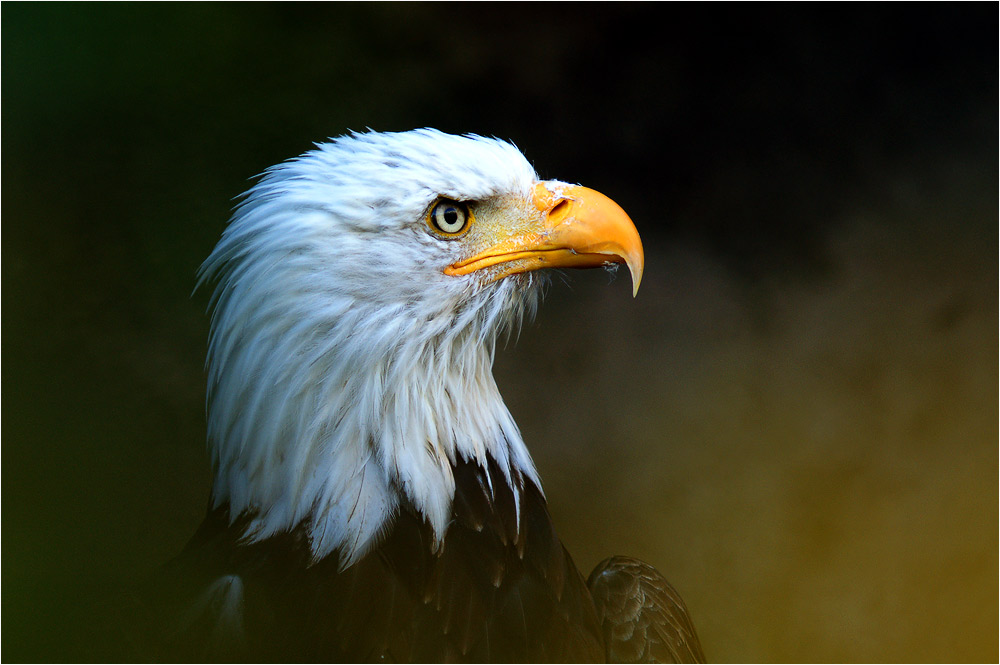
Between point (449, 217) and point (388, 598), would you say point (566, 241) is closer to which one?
point (449, 217)

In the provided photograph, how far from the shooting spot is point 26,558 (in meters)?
1.04

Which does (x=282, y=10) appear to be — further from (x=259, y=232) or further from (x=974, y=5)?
(x=974, y=5)

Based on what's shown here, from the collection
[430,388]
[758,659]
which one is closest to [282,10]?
[430,388]

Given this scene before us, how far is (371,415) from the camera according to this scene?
1293 mm

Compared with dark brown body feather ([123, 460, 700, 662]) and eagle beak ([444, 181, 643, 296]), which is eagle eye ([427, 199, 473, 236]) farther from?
dark brown body feather ([123, 460, 700, 662])

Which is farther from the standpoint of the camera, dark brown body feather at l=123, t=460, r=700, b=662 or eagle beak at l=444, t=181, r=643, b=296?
eagle beak at l=444, t=181, r=643, b=296

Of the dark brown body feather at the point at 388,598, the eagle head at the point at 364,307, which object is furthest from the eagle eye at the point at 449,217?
the dark brown body feather at the point at 388,598

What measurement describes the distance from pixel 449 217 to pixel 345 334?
268 millimetres

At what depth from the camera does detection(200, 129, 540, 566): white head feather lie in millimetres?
1259

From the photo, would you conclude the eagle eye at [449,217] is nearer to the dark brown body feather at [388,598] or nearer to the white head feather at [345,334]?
the white head feather at [345,334]

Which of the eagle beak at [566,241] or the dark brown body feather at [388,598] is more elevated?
the eagle beak at [566,241]

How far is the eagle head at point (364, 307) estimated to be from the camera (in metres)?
1.26

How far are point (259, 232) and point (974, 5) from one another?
5.03 ft

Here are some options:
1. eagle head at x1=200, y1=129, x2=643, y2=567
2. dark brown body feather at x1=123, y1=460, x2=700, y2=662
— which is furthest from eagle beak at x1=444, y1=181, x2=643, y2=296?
dark brown body feather at x1=123, y1=460, x2=700, y2=662
